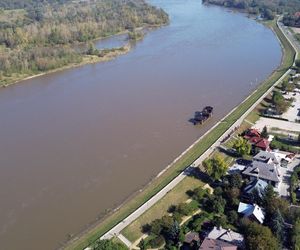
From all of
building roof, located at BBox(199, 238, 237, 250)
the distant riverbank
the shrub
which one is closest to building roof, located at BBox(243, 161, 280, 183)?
building roof, located at BBox(199, 238, 237, 250)

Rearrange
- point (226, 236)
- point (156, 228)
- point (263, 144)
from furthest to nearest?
point (263, 144), point (156, 228), point (226, 236)

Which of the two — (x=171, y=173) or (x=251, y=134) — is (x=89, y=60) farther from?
(x=171, y=173)

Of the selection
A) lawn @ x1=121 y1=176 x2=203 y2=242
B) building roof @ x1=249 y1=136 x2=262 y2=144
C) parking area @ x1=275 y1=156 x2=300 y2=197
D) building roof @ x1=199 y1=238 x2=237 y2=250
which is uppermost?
building roof @ x1=199 y1=238 x2=237 y2=250

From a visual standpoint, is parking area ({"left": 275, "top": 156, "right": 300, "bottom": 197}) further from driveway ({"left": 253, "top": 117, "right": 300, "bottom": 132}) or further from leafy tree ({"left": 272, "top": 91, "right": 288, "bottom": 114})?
leafy tree ({"left": 272, "top": 91, "right": 288, "bottom": 114})

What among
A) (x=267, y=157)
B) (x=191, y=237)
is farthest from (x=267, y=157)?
(x=191, y=237)

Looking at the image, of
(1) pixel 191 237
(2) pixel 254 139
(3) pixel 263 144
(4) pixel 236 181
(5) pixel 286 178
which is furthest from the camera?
(2) pixel 254 139

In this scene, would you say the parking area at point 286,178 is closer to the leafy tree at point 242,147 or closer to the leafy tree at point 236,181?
the leafy tree at point 236,181

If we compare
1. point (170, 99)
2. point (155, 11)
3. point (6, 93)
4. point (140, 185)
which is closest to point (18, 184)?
point (140, 185)
